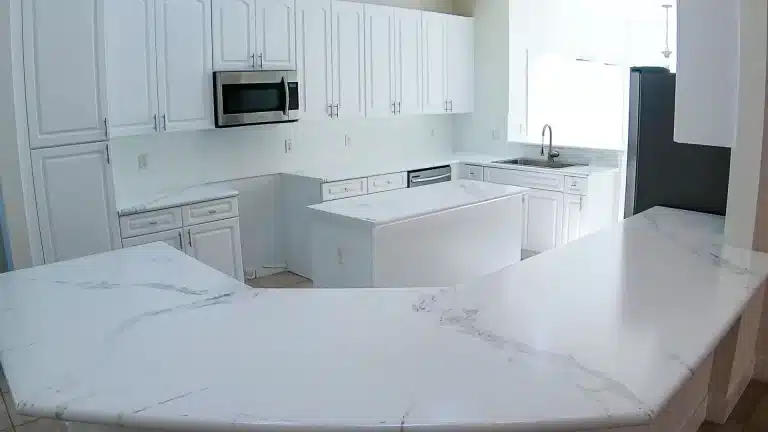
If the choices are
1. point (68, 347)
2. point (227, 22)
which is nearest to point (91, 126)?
point (227, 22)

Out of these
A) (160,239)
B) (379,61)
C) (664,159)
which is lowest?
(160,239)

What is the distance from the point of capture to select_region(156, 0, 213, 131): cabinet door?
177 inches

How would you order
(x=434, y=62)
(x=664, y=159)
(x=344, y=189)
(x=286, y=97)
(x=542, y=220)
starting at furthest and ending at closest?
(x=434, y=62)
(x=542, y=220)
(x=344, y=189)
(x=286, y=97)
(x=664, y=159)

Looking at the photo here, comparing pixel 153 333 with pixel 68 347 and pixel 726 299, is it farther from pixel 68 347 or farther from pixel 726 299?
pixel 726 299

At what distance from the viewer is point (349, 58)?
5641mm

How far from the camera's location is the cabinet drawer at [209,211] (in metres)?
4.61

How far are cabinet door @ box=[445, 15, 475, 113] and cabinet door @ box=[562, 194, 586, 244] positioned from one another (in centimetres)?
163

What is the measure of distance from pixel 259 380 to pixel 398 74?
192 inches

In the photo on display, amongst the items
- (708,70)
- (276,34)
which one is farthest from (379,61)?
(708,70)

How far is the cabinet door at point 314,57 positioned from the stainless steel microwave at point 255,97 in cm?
17

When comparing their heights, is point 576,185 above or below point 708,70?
below

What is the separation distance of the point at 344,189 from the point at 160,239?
157 centimetres

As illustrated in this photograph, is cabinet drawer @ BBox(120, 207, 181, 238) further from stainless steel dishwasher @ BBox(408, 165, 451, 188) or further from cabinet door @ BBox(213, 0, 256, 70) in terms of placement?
stainless steel dishwasher @ BBox(408, 165, 451, 188)

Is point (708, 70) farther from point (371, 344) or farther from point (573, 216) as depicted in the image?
point (573, 216)
